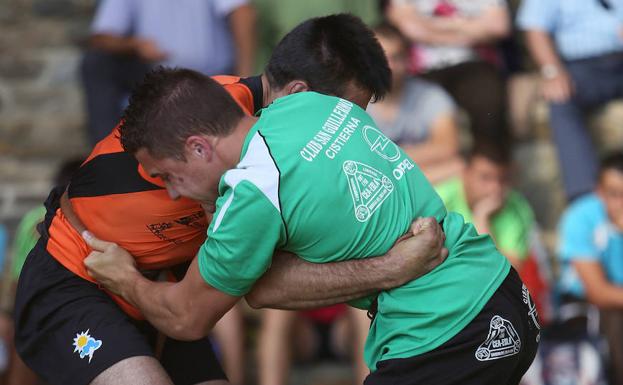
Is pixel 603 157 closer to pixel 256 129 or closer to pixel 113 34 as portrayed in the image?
pixel 113 34

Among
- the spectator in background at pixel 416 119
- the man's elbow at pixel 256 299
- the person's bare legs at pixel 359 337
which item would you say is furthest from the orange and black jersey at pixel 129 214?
the spectator in background at pixel 416 119

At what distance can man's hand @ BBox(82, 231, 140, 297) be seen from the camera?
137 inches

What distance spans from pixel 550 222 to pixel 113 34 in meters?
2.73

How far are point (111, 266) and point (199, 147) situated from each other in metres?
0.54

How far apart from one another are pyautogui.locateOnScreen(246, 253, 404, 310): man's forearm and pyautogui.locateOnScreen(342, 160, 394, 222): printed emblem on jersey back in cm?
16

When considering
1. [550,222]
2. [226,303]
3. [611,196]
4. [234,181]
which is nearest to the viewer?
[234,181]

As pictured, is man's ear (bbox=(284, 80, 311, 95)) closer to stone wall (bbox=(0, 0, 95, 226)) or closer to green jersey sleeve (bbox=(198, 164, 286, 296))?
green jersey sleeve (bbox=(198, 164, 286, 296))

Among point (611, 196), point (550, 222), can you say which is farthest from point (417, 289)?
point (550, 222)

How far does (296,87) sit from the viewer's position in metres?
3.69

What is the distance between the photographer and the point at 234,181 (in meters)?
3.07

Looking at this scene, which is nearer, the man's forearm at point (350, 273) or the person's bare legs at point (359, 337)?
the man's forearm at point (350, 273)

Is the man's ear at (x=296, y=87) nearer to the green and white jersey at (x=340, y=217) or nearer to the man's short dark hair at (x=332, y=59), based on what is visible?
the man's short dark hair at (x=332, y=59)

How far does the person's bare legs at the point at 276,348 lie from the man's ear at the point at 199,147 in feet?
8.58

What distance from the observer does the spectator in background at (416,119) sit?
6105 millimetres
